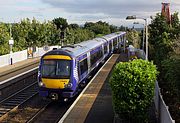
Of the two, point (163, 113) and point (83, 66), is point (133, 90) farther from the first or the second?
point (83, 66)

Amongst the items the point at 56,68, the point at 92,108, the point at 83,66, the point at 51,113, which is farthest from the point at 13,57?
the point at 92,108

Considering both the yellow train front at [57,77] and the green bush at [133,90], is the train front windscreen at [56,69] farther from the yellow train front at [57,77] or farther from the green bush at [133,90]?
the green bush at [133,90]

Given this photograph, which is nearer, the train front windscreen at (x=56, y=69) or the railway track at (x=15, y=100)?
the train front windscreen at (x=56, y=69)

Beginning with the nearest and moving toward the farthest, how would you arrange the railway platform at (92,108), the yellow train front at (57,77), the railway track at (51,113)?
1. the railway platform at (92,108)
2. the railway track at (51,113)
3. the yellow train front at (57,77)

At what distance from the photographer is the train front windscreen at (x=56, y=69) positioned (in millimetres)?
19062

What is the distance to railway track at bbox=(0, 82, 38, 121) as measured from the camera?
63.8 feet

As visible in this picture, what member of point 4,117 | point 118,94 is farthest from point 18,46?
point 118,94

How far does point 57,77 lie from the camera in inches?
747

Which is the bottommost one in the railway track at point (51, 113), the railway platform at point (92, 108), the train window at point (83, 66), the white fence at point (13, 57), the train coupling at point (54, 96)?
the railway track at point (51, 113)

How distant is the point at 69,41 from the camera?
7100 centimetres

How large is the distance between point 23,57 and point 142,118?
115 ft

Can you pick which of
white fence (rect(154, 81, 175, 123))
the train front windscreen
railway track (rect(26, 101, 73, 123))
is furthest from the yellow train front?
white fence (rect(154, 81, 175, 123))

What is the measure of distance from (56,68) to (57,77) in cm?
56

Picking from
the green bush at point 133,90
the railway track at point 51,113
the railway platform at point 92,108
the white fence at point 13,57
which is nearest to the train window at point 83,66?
A: the railway platform at point 92,108
